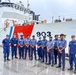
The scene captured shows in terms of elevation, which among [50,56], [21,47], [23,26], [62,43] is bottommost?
[50,56]

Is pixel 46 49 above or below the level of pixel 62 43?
below

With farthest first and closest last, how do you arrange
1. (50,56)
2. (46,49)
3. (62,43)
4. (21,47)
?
(21,47), (46,49), (50,56), (62,43)

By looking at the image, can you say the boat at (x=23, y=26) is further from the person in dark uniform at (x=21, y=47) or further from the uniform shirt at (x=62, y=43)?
the uniform shirt at (x=62, y=43)

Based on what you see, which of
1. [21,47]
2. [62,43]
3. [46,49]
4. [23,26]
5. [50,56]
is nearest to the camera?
[62,43]

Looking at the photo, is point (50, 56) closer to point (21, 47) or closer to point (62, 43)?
point (62, 43)

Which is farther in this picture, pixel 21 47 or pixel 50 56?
pixel 21 47

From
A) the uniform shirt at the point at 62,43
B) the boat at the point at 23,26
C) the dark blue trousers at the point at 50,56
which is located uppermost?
the boat at the point at 23,26

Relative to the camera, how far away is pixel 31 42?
905 cm

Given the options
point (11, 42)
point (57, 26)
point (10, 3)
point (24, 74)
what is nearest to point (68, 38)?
point (57, 26)

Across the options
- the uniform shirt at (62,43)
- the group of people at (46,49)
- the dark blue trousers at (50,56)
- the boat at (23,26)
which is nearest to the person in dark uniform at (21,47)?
the group of people at (46,49)

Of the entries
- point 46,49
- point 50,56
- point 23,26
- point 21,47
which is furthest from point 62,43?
point 23,26

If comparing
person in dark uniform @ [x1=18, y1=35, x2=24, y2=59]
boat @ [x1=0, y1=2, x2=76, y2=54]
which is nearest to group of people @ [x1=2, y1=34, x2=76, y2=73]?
person in dark uniform @ [x1=18, y1=35, x2=24, y2=59]

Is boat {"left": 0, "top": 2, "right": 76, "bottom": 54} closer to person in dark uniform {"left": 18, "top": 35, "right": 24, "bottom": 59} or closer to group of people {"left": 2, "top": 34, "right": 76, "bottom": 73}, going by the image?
group of people {"left": 2, "top": 34, "right": 76, "bottom": 73}

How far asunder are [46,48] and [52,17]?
11.7 ft
